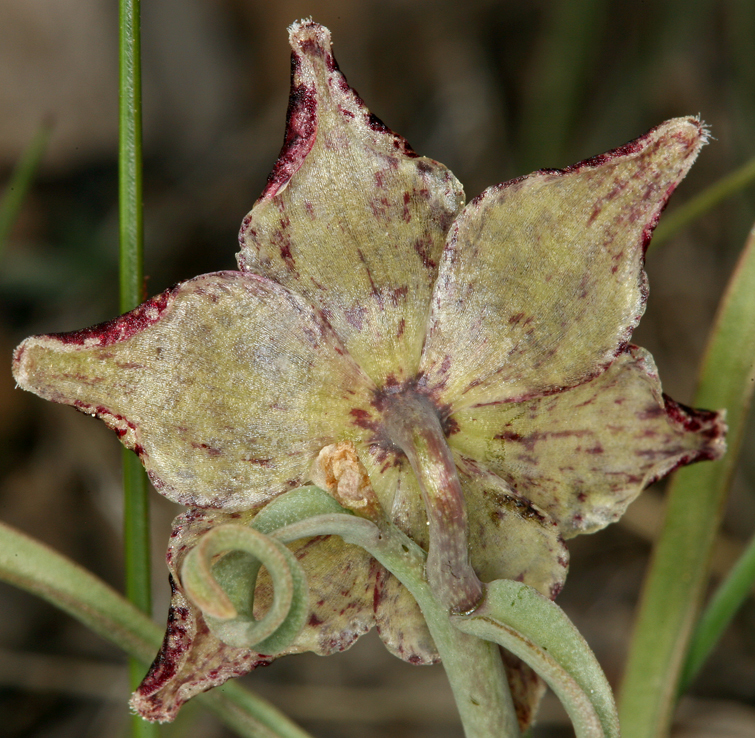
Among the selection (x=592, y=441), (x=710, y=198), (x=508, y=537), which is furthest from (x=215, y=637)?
(x=710, y=198)

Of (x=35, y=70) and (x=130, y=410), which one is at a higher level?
(x=35, y=70)

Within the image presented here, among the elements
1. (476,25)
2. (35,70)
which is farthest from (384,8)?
(35,70)

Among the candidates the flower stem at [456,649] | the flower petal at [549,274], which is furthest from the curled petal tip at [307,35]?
the flower stem at [456,649]

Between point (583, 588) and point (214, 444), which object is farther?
point (583, 588)

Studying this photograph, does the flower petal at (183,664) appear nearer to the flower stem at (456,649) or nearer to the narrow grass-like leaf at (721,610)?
the flower stem at (456,649)

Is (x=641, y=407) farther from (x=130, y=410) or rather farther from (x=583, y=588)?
(x=583, y=588)

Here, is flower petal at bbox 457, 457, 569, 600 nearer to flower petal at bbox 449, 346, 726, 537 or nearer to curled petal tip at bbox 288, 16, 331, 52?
flower petal at bbox 449, 346, 726, 537

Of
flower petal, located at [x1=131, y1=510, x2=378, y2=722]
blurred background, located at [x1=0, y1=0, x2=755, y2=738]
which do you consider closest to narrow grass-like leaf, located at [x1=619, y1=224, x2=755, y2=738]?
flower petal, located at [x1=131, y1=510, x2=378, y2=722]
